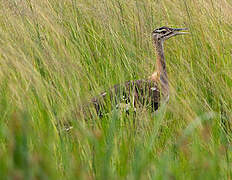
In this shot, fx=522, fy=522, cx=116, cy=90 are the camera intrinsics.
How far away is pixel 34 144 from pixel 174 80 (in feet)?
6.02

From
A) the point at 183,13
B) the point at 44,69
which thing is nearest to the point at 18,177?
the point at 44,69

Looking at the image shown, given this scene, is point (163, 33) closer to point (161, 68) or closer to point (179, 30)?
point (179, 30)

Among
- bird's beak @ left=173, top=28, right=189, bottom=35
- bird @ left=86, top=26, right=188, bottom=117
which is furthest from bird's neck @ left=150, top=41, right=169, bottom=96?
bird's beak @ left=173, top=28, right=189, bottom=35

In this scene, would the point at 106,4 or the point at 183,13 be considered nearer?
the point at 106,4

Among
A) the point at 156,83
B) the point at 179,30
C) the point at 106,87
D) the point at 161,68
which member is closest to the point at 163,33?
the point at 179,30

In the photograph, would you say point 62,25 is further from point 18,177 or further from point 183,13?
point 18,177

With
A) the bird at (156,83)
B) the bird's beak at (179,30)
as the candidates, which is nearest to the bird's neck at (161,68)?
the bird at (156,83)

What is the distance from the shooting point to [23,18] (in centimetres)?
424

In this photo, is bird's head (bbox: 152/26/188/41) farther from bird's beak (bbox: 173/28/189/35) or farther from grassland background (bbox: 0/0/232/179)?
grassland background (bbox: 0/0/232/179)

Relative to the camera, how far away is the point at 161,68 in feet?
15.3

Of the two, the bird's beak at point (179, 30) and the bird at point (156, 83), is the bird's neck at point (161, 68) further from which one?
the bird's beak at point (179, 30)

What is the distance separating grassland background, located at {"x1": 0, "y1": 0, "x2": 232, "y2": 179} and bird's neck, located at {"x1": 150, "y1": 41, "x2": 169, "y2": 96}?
0.07m

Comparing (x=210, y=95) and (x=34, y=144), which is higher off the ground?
(x=34, y=144)

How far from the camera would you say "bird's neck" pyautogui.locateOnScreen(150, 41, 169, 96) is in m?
4.39
